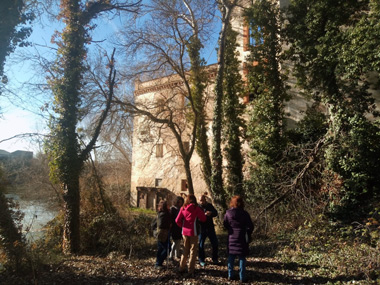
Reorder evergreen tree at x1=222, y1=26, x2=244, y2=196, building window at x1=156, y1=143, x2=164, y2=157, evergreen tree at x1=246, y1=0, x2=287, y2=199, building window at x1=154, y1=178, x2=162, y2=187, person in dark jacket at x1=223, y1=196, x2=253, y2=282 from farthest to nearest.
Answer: building window at x1=156, y1=143, x2=164, y2=157
building window at x1=154, y1=178, x2=162, y2=187
evergreen tree at x1=222, y1=26, x2=244, y2=196
evergreen tree at x1=246, y1=0, x2=287, y2=199
person in dark jacket at x1=223, y1=196, x2=253, y2=282

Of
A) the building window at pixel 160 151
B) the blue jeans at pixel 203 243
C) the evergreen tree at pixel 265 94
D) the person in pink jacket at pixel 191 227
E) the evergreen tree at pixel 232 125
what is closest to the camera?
the person in pink jacket at pixel 191 227

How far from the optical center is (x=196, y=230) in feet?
20.2

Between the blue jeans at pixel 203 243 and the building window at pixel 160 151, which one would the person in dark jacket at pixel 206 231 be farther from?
the building window at pixel 160 151

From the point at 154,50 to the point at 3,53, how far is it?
6498 mm

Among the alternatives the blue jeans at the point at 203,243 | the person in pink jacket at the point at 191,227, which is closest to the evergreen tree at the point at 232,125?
the blue jeans at the point at 203,243

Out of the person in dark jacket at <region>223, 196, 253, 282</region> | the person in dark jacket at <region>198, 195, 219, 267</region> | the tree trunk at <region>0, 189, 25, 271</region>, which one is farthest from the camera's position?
the person in dark jacket at <region>198, 195, 219, 267</region>

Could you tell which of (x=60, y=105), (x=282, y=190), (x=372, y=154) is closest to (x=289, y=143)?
(x=282, y=190)

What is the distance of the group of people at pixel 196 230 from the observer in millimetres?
5613

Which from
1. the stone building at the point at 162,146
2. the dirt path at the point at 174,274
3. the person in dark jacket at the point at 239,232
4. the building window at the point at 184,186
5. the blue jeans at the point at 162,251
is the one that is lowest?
the dirt path at the point at 174,274

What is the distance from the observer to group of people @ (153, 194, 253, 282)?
5.61m

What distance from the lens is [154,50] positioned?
13055 mm

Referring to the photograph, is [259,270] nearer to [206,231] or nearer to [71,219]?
[206,231]

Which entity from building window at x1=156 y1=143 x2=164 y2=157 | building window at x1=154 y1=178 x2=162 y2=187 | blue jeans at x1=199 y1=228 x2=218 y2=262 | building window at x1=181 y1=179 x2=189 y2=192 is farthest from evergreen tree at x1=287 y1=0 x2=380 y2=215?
building window at x1=154 y1=178 x2=162 y2=187

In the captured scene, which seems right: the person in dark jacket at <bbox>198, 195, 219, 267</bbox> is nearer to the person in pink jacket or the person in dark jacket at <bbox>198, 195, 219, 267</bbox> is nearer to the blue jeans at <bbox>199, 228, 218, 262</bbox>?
the blue jeans at <bbox>199, 228, 218, 262</bbox>
